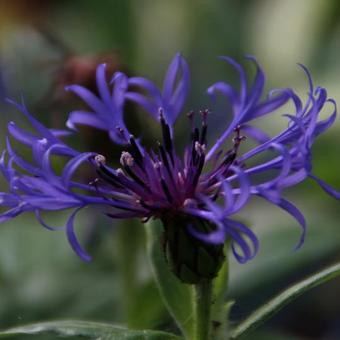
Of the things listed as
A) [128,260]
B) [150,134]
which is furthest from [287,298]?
[150,134]

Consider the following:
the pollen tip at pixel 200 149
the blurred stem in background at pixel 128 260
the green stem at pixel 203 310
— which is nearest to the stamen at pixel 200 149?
the pollen tip at pixel 200 149

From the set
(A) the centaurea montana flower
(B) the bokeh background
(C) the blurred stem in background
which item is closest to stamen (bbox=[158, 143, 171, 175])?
(A) the centaurea montana flower

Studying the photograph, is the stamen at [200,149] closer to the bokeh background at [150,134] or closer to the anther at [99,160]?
the anther at [99,160]

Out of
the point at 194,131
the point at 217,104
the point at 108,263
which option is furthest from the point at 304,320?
the point at 194,131

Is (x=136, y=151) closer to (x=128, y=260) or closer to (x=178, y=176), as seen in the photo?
(x=178, y=176)

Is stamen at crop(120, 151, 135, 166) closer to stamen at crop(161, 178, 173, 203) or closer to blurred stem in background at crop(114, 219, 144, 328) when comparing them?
stamen at crop(161, 178, 173, 203)
